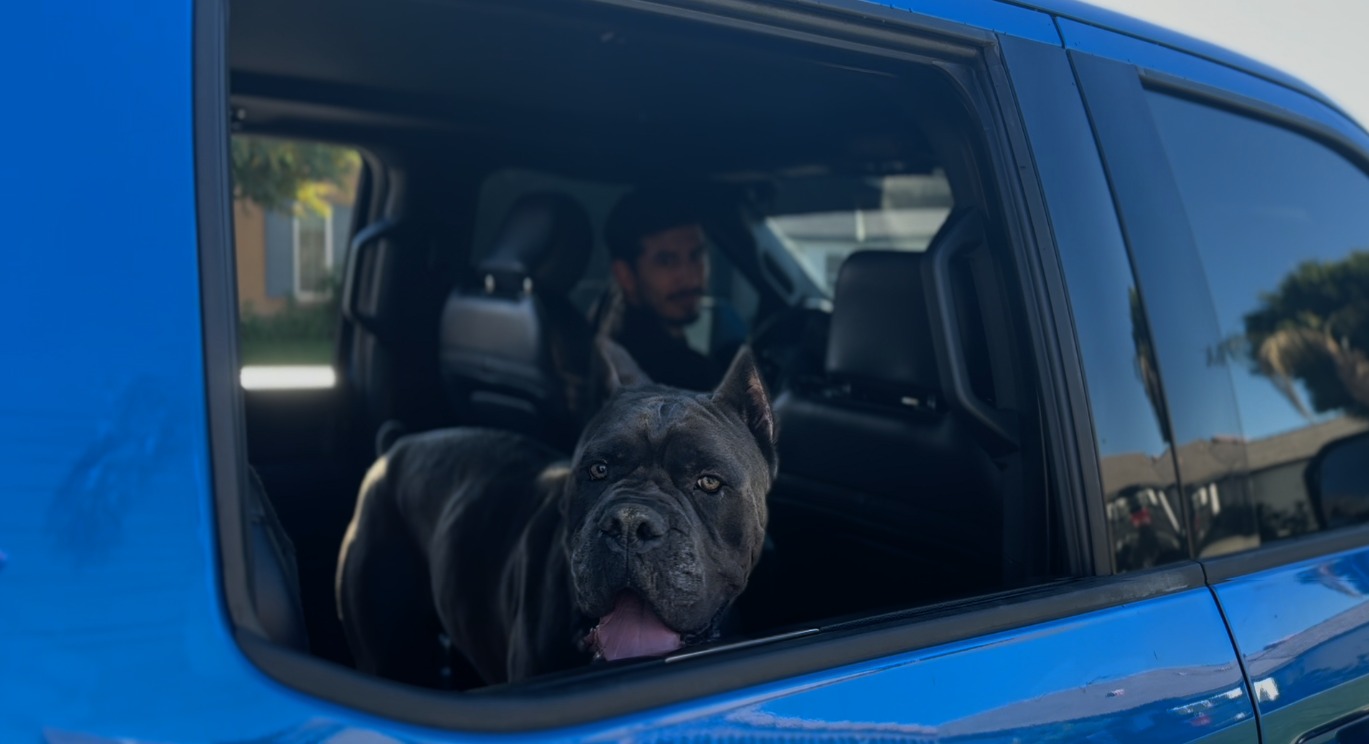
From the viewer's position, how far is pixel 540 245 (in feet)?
13.9

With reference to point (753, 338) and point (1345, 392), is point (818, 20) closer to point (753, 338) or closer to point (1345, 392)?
point (1345, 392)

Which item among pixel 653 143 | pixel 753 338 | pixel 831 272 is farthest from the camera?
pixel 831 272

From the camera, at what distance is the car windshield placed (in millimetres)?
5156

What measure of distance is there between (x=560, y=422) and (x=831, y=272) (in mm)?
2294

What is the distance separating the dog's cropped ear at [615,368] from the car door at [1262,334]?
1.22m

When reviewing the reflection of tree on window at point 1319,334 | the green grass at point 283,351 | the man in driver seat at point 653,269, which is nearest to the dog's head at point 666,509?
the reflection of tree on window at point 1319,334

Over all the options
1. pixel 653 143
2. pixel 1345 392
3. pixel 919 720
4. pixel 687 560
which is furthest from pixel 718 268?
pixel 919 720

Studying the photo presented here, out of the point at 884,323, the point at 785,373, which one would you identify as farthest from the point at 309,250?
the point at 884,323

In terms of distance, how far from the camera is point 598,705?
3.92 ft

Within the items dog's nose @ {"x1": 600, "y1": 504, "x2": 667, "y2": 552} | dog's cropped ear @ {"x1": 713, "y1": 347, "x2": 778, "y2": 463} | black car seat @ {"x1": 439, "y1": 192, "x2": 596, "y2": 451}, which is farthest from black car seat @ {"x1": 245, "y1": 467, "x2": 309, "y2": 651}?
black car seat @ {"x1": 439, "y1": 192, "x2": 596, "y2": 451}

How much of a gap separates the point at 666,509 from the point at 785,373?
1.66m

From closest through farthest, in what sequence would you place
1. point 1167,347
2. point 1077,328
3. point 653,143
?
1. point 1077,328
2. point 1167,347
3. point 653,143

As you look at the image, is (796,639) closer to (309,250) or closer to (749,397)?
(749,397)

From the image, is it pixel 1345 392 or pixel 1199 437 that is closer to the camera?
pixel 1199 437
